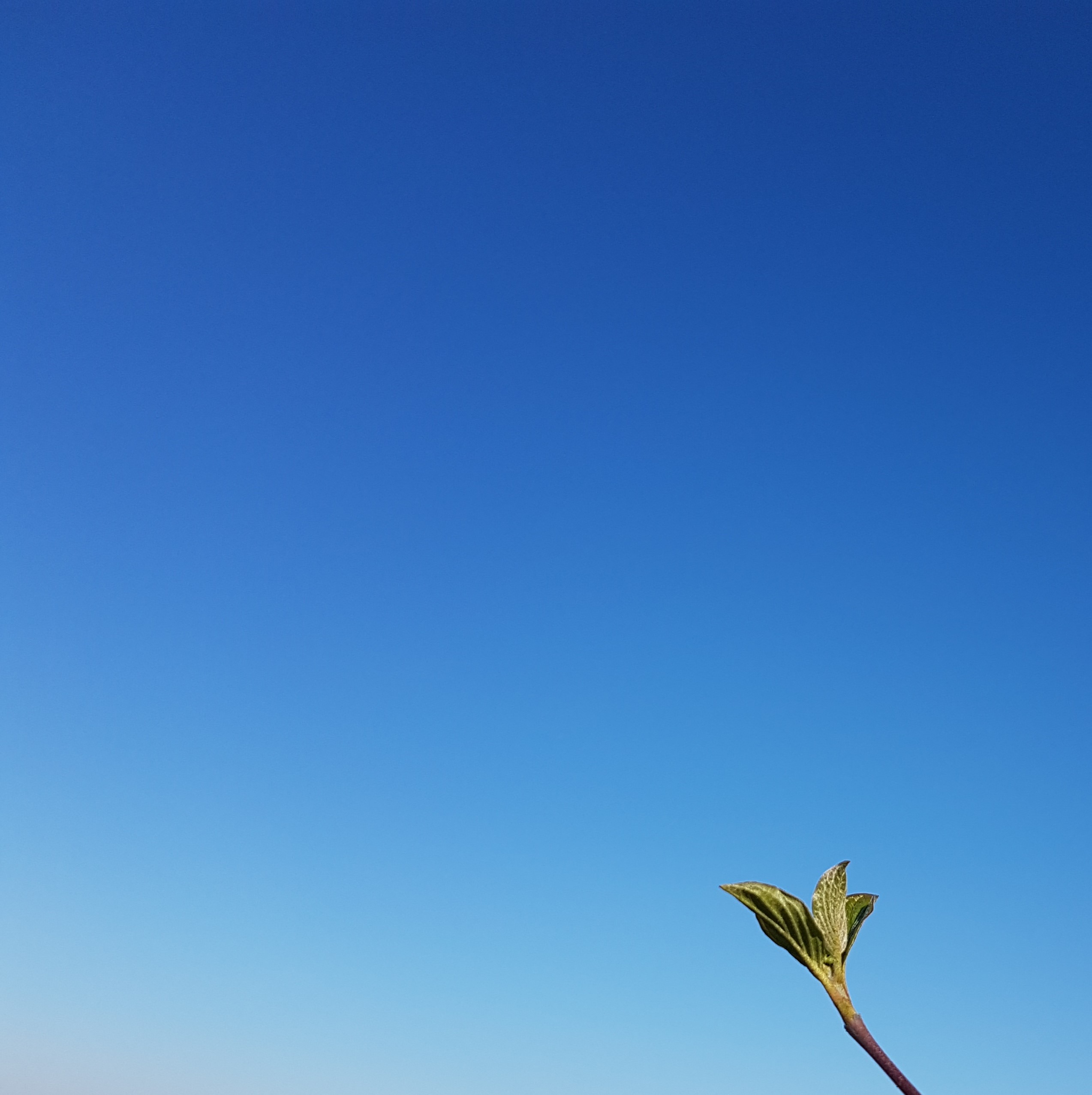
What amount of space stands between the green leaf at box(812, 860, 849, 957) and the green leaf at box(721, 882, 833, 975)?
0.10 ft

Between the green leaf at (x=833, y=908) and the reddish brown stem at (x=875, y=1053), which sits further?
the green leaf at (x=833, y=908)

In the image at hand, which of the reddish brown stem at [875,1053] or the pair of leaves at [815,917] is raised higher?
the pair of leaves at [815,917]

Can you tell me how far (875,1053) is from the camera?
8.36 feet

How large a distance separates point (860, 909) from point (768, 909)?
345 mm

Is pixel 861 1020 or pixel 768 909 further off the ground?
pixel 768 909

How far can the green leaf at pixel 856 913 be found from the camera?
10.1 ft

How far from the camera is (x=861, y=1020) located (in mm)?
2863

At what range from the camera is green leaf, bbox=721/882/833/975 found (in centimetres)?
296

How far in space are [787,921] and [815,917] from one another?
0.32 feet

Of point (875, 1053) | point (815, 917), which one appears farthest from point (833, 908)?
point (875, 1053)

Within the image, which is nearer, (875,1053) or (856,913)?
(875,1053)

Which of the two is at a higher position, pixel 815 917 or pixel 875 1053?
pixel 815 917

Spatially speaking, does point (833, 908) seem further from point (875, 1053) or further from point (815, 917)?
point (875, 1053)

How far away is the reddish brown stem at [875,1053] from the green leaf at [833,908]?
0.75 ft
